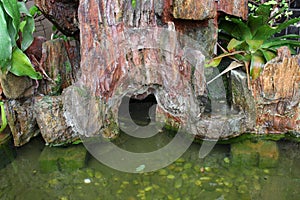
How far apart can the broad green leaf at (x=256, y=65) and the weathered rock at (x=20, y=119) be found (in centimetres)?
132

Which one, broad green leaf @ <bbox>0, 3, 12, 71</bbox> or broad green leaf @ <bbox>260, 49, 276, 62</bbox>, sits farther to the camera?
broad green leaf @ <bbox>260, 49, 276, 62</bbox>

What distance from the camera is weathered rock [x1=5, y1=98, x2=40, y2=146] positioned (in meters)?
2.00

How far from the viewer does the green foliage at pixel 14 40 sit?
5.98 feet

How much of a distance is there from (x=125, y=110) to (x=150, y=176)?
70cm

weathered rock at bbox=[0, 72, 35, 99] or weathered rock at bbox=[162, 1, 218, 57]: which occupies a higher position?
weathered rock at bbox=[162, 1, 218, 57]

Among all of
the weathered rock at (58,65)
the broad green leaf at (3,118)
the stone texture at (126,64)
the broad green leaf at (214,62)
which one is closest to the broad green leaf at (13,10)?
the weathered rock at (58,65)

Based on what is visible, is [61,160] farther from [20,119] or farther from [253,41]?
[253,41]

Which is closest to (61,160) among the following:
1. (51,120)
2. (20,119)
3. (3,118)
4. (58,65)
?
(51,120)

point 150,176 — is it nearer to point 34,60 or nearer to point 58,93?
point 58,93

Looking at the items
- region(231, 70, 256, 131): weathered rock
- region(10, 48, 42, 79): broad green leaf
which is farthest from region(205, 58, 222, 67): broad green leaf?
region(10, 48, 42, 79): broad green leaf

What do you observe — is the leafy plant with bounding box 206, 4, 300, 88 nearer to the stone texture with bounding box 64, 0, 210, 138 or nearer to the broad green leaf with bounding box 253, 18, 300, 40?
the broad green leaf with bounding box 253, 18, 300, 40

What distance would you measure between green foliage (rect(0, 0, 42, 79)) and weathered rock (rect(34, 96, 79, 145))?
0.16m

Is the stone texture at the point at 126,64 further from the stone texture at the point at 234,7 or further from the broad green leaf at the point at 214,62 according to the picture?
the stone texture at the point at 234,7

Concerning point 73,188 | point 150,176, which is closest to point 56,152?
point 73,188
